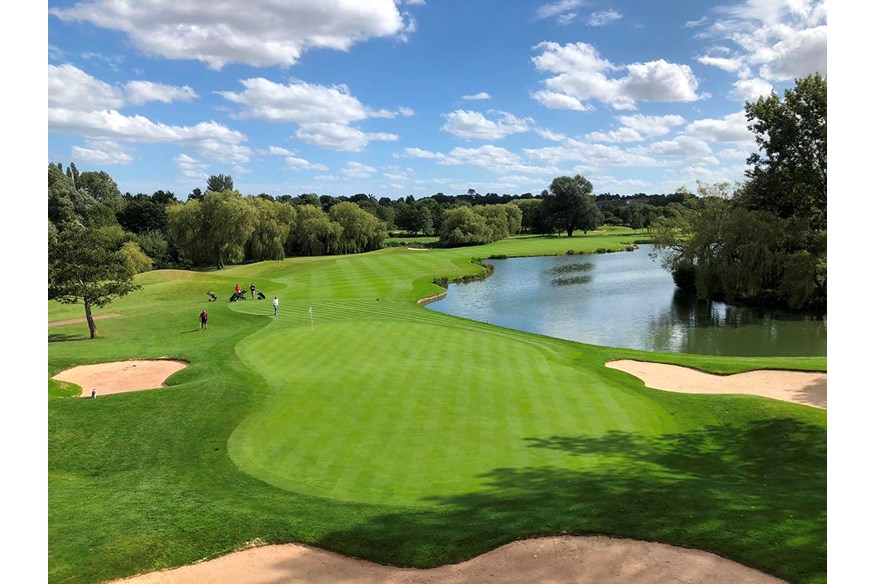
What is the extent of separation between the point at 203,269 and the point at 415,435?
6579 centimetres

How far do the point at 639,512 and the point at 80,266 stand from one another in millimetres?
29019

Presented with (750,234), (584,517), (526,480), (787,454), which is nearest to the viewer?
(584,517)

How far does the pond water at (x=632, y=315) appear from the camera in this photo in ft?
108

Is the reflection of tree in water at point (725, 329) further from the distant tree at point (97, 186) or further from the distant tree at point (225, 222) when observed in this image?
the distant tree at point (97, 186)

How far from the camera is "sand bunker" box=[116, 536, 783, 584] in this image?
735 centimetres

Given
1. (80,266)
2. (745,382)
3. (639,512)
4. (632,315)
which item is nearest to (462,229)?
(632,315)

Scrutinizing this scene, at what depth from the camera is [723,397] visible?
17328 mm

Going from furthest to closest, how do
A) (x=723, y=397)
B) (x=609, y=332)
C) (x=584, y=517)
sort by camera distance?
1. (x=609, y=332)
2. (x=723, y=397)
3. (x=584, y=517)

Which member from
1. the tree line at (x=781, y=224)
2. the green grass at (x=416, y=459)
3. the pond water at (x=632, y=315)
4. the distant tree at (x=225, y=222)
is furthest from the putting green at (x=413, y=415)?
the distant tree at (x=225, y=222)
